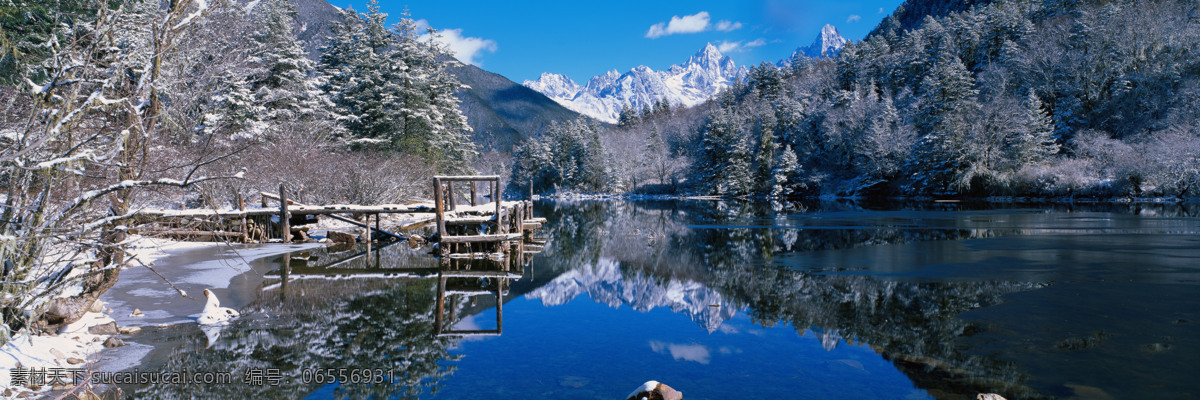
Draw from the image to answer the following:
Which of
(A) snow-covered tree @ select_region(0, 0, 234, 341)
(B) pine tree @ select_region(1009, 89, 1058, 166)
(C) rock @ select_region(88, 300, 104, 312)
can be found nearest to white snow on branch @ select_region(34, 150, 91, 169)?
(A) snow-covered tree @ select_region(0, 0, 234, 341)

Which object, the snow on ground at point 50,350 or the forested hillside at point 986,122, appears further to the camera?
the forested hillside at point 986,122

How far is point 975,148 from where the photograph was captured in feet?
159

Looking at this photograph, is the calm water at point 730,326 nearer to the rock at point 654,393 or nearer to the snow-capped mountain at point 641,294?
the snow-capped mountain at point 641,294

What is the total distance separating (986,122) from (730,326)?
50206mm

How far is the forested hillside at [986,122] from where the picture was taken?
45500 millimetres

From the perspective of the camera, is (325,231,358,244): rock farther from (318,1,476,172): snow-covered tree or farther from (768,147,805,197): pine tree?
(768,147,805,197): pine tree

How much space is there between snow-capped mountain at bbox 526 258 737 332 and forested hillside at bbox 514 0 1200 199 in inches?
1725

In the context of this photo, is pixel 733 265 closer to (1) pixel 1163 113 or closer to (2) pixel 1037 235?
(2) pixel 1037 235

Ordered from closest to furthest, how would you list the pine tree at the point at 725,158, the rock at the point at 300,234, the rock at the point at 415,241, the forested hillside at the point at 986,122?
the rock at the point at 415,241
the rock at the point at 300,234
the forested hillside at the point at 986,122
the pine tree at the point at 725,158

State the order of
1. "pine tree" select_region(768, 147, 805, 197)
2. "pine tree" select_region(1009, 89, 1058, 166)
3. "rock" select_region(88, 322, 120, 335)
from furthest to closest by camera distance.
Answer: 1. "pine tree" select_region(768, 147, 805, 197)
2. "pine tree" select_region(1009, 89, 1058, 166)
3. "rock" select_region(88, 322, 120, 335)

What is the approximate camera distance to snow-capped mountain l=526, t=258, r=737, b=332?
35.7 feet

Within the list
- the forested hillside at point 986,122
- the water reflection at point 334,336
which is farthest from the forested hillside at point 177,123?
the forested hillside at point 986,122

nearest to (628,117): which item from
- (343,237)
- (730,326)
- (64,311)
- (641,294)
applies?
(343,237)

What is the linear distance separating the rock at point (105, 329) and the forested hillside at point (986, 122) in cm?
5119
